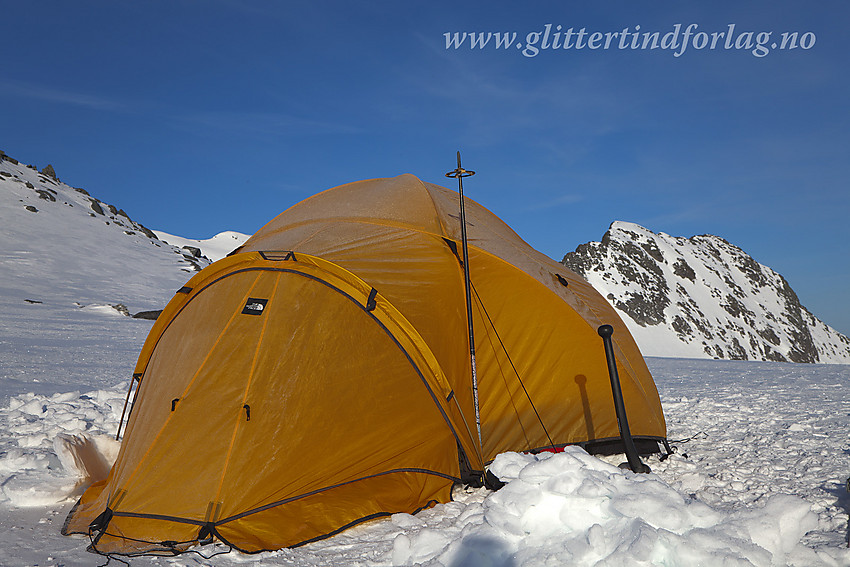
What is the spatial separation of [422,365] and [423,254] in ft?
3.65

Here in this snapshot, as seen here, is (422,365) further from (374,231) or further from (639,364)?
(639,364)

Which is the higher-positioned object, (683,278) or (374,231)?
(683,278)

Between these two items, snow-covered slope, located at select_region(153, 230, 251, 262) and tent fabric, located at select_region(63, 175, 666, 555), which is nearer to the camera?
tent fabric, located at select_region(63, 175, 666, 555)

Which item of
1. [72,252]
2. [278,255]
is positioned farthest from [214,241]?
[278,255]

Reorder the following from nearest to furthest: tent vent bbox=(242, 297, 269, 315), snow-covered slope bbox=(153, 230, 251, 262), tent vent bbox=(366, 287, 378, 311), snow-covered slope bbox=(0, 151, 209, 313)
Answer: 1. tent vent bbox=(242, 297, 269, 315)
2. tent vent bbox=(366, 287, 378, 311)
3. snow-covered slope bbox=(0, 151, 209, 313)
4. snow-covered slope bbox=(153, 230, 251, 262)

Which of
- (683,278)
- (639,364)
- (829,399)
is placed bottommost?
(829,399)

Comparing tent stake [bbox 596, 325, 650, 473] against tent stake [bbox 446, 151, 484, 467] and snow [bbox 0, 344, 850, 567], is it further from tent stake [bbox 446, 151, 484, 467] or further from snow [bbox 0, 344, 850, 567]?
tent stake [bbox 446, 151, 484, 467]

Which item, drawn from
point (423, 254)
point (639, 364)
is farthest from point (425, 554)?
point (639, 364)

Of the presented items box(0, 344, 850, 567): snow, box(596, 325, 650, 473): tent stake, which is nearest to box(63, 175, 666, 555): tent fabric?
box(0, 344, 850, 567): snow

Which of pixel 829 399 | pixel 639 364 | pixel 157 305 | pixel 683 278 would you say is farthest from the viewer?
pixel 683 278

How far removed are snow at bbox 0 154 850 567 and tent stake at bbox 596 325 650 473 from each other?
0.27 m

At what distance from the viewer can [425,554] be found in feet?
11.2

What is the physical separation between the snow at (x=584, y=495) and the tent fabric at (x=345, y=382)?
297 millimetres

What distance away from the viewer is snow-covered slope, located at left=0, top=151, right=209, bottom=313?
23766 millimetres
